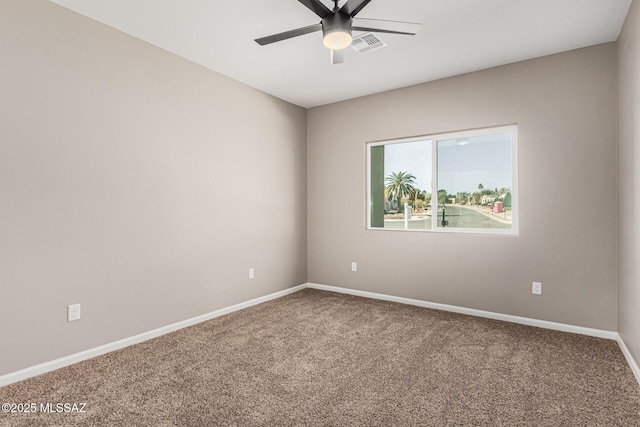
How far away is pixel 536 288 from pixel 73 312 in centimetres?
395

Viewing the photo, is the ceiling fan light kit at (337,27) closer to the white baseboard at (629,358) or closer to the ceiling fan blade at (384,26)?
the ceiling fan blade at (384,26)

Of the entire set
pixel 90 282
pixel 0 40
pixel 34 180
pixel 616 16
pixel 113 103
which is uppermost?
pixel 616 16

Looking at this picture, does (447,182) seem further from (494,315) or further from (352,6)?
(352,6)

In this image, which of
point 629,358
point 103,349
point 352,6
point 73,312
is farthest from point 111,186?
point 629,358

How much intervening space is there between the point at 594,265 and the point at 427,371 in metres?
1.90

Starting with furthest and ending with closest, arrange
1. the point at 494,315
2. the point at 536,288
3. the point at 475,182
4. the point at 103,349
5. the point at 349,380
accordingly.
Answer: the point at 475,182 < the point at 494,315 < the point at 536,288 < the point at 103,349 < the point at 349,380

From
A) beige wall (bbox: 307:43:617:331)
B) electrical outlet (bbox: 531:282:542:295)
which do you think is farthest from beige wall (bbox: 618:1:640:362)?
electrical outlet (bbox: 531:282:542:295)

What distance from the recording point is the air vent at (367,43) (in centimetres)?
281

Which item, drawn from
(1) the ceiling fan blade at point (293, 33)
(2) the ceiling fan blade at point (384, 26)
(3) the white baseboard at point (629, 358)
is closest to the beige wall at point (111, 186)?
(1) the ceiling fan blade at point (293, 33)

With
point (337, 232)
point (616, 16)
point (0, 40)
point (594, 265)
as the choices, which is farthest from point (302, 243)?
point (616, 16)

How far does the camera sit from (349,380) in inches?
88.9

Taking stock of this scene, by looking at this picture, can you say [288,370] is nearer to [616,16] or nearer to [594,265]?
[594,265]

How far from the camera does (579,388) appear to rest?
2.15 m

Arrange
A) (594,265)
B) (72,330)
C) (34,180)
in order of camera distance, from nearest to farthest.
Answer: (34,180) < (72,330) < (594,265)
